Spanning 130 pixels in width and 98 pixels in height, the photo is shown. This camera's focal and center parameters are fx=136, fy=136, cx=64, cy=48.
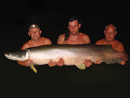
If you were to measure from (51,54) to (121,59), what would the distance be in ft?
4.10

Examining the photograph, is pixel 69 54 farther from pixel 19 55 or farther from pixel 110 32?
pixel 110 32

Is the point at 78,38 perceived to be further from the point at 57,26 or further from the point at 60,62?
the point at 57,26

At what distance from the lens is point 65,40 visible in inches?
123

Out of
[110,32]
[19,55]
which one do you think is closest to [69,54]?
[19,55]

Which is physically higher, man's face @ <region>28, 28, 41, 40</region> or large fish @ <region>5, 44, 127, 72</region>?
man's face @ <region>28, 28, 41, 40</region>

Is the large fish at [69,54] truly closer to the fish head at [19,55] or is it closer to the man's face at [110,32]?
the fish head at [19,55]

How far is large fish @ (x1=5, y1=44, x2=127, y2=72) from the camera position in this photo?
2.40m

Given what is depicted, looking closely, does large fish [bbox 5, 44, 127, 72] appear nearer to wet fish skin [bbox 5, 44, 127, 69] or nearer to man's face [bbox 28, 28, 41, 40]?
wet fish skin [bbox 5, 44, 127, 69]

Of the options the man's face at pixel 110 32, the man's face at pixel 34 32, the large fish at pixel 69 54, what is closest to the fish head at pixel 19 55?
the large fish at pixel 69 54

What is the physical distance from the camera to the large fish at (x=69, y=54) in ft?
7.88

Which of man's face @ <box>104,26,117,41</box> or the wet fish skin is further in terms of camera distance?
man's face @ <box>104,26,117,41</box>

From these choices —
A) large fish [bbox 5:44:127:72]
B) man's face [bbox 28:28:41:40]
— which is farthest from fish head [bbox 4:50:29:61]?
man's face [bbox 28:28:41:40]

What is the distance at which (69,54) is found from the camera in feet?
7.97

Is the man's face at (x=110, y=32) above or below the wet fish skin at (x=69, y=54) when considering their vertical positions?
above
